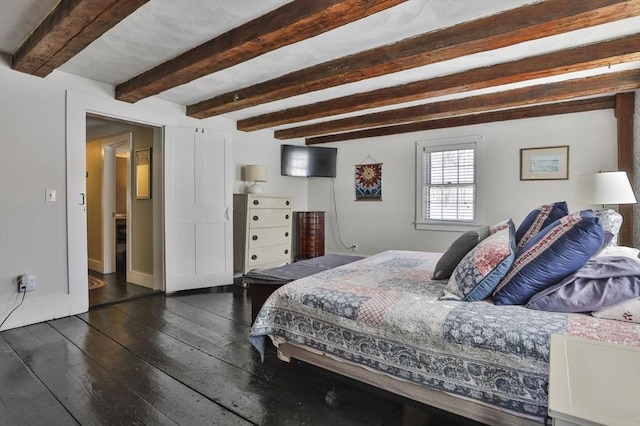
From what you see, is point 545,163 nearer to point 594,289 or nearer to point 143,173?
point 594,289

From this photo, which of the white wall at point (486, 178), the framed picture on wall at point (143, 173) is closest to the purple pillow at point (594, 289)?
the white wall at point (486, 178)

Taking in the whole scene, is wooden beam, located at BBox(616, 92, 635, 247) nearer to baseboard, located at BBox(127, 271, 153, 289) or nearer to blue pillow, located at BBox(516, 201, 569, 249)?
blue pillow, located at BBox(516, 201, 569, 249)

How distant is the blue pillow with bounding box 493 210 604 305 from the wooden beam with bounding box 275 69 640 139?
7.58 ft

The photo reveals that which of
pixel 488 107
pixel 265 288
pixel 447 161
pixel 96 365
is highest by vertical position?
pixel 488 107

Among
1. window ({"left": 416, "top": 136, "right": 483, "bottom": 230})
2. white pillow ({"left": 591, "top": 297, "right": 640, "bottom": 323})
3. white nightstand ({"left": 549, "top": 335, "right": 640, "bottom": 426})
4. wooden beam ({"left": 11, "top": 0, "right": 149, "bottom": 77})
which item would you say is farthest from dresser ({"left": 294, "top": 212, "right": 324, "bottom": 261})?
white nightstand ({"left": 549, "top": 335, "right": 640, "bottom": 426})

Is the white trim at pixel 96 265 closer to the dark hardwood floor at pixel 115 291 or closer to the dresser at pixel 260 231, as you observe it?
the dark hardwood floor at pixel 115 291

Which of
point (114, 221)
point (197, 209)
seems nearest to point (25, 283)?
point (197, 209)

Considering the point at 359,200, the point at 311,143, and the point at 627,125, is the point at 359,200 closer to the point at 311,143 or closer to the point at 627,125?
the point at 311,143

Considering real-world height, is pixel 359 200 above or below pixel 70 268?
above

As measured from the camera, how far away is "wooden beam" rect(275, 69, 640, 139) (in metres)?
Result: 3.06

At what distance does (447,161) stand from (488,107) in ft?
3.70

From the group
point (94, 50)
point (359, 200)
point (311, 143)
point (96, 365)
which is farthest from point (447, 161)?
point (96, 365)

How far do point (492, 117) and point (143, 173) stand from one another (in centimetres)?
449

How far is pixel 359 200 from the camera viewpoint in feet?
18.0
